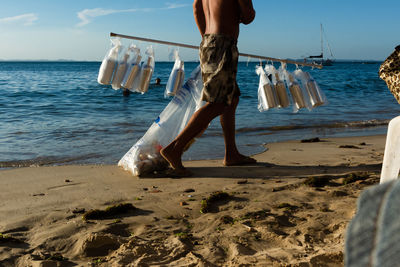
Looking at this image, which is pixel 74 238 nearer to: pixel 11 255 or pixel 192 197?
pixel 11 255

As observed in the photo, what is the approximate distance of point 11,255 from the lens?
2182 millimetres

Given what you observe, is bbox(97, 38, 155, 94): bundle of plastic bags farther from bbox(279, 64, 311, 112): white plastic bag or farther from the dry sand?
bbox(279, 64, 311, 112): white plastic bag

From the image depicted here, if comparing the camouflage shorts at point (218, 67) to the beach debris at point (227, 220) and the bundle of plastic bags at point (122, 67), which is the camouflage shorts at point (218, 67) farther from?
the beach debris at point (227, 220)

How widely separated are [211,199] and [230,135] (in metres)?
1.26

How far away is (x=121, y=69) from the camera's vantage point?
14.3 feet

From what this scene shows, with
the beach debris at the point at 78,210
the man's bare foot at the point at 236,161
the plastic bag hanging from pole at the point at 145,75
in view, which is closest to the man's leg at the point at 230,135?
the man's bare foot at the point at 236,161

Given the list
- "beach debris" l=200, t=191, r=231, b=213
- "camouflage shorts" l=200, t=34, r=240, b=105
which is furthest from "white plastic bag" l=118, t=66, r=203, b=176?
"beach debris" l=200, t=191, r=231, b=213

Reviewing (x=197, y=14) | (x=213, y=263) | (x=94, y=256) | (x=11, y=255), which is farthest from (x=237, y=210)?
(x=197, y=14)

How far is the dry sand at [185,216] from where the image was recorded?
215 cm

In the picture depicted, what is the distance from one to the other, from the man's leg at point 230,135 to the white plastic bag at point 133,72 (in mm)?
1048

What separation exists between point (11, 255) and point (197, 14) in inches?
109

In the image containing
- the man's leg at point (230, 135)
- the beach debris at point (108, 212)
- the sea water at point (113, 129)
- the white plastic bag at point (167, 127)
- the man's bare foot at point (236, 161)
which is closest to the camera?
the beach debris at point (108, 212)

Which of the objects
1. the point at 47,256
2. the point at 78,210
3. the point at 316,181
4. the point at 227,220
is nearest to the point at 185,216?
the point at 227,220

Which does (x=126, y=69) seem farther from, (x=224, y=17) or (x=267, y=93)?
(x=267, y=93)
